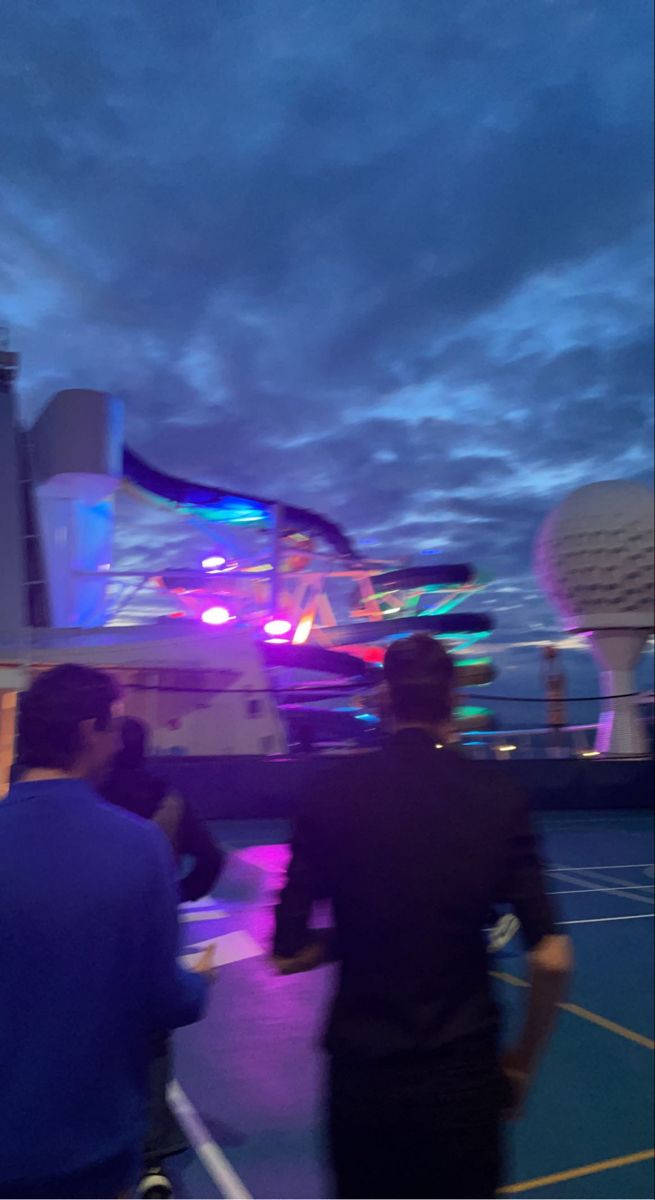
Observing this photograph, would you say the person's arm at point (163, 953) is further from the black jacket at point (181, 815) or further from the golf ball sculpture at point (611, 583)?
the golf ball sculpture at point (611, 583)

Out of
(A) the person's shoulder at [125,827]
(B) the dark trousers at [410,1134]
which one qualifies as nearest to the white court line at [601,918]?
(B) the dark trousers at [410,1134]

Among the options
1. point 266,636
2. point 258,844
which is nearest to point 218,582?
point 266,636

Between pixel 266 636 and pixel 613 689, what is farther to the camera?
pixel 613 689

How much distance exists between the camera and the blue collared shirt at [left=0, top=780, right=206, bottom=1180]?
47.2 inches

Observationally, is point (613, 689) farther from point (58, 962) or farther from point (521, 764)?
point (58, 962)

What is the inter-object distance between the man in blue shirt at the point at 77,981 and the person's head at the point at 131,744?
1.33 m

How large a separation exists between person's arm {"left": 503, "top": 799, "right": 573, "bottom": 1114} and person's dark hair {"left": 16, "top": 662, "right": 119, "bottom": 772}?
0.83 m

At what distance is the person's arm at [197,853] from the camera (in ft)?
8.81

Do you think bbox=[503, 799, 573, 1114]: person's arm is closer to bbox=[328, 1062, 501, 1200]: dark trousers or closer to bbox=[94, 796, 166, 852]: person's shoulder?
bbox=[328, 1062, 501, 1200]: dark trousers

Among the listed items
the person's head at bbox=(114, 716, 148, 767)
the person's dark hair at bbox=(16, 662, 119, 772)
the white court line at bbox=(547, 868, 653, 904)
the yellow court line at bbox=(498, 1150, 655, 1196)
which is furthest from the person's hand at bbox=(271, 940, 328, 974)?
the white court line at bbox=(547, 868, 653, 904)

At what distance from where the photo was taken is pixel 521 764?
1652 centimetres

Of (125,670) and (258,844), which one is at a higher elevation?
(125,670)

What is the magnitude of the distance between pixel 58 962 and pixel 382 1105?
25.8 inches

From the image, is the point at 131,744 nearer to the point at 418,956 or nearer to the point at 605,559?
the point at 418,956
